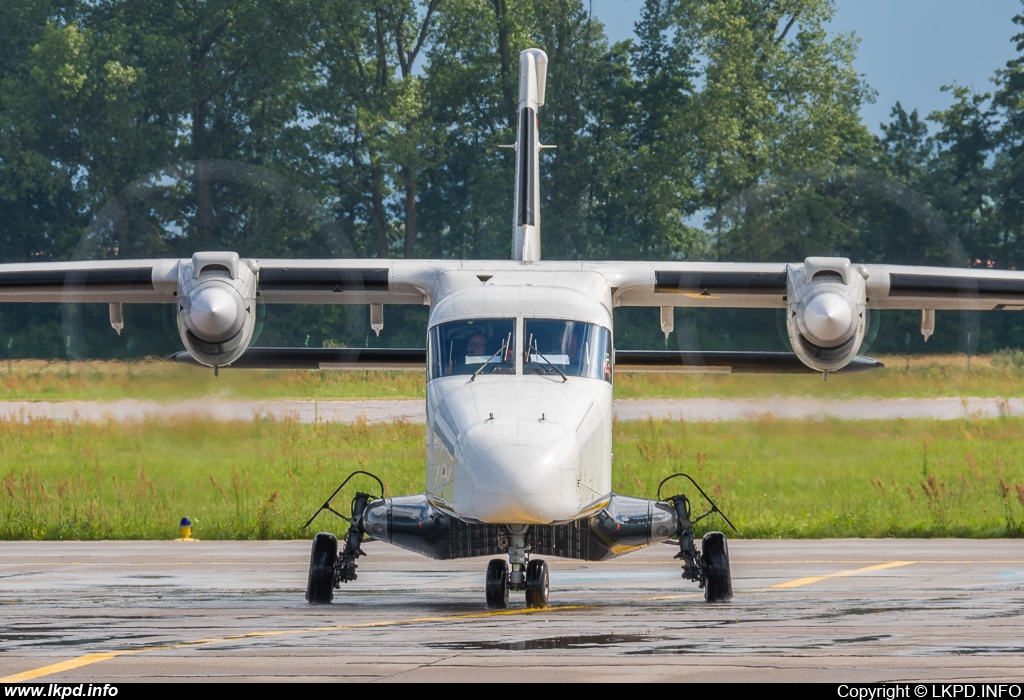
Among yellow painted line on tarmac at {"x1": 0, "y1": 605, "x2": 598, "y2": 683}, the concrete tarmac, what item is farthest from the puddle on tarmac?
yellow painted line on tarmac at {"x1": 0, "y1": 605, "x2": 598, "y2": 683}

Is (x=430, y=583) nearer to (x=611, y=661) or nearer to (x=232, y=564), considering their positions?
(x=232, y=564)

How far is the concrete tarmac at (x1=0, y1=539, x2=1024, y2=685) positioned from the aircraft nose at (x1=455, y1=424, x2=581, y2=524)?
77cm

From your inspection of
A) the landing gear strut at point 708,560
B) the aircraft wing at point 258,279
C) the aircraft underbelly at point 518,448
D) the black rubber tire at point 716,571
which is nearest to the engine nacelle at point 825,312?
the landing gear strut at point 708,560

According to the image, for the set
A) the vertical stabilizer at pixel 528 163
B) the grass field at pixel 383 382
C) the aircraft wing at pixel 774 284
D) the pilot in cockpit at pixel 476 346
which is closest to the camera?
the pilot in cockpit at pixel 476 346

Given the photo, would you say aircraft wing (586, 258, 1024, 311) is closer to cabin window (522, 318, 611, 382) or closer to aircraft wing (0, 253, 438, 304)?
cabin window (522, 318, 611, 382)

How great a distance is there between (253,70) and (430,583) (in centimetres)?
2978

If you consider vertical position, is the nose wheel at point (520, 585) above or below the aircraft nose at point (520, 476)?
below

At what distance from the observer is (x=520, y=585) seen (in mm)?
10852

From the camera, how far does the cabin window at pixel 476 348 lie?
36.2ft

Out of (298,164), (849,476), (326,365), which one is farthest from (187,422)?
(298,164)

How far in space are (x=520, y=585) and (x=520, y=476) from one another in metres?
1.61

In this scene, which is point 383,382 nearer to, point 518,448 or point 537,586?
point 537,586

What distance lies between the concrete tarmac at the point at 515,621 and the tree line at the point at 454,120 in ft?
76.7

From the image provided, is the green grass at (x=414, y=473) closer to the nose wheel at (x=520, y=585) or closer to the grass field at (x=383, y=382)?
Result: the grass field at (x=383, y=382)
